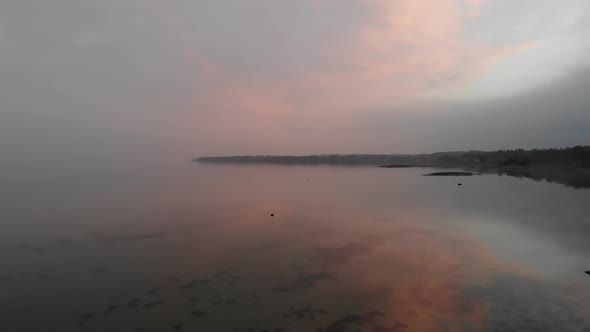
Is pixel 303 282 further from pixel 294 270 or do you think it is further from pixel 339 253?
pixel 339 253

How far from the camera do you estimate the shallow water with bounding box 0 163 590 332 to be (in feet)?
29.8

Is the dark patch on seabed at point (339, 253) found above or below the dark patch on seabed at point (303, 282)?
above

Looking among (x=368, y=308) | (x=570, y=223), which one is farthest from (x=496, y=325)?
(x=570, y=223)

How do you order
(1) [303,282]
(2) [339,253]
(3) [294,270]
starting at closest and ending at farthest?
(1) [303,282], (3) [294,270], (2) [339,253]

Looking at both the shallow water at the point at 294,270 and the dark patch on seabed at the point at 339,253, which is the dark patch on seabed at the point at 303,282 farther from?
the dark patch on seabed at the point at 339,253

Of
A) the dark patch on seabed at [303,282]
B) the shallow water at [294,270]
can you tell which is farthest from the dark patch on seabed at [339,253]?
the dark patch on seabed at [303,282]

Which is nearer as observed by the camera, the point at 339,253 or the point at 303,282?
the point at 303,282

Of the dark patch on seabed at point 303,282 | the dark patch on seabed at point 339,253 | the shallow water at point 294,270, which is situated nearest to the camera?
the shallow water at point 294,270

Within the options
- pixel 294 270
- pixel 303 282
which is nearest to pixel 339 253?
pixel 294 270

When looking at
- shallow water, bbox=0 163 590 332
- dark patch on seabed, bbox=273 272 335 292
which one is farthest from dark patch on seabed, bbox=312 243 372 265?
dark patch on seabed, bbox=273 272 335 292

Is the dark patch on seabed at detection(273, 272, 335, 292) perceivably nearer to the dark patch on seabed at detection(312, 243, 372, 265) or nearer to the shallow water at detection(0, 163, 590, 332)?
the shallow water at detection(0, 163, 590, 332)

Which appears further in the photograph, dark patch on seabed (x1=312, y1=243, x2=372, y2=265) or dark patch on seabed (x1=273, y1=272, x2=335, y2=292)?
dark patch on seabed (x1=312, y1=243, x2=372, y2=265)

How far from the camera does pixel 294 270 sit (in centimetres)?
1299

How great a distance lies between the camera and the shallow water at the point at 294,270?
9.08 meters
